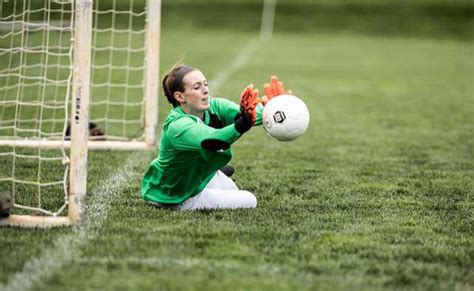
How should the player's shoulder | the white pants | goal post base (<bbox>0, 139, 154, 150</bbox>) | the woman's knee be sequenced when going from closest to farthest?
the player's shoulder < the white pants < the woman's knee < goal post base (<bbox>0, 139, 154, 150</bbox>)

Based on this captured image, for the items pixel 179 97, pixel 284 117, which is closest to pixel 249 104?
pixel 284 117

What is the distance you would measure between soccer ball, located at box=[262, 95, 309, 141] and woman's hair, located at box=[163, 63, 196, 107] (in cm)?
64

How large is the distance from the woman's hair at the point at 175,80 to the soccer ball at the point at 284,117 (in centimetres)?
64

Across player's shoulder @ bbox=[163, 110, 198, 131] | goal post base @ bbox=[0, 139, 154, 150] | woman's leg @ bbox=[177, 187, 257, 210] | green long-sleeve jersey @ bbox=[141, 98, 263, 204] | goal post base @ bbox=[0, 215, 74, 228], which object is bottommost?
goal post base @ bbox=[0, 215, 74, 228]

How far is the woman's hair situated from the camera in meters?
5.58

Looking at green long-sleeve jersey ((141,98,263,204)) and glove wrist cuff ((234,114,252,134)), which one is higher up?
glove wrist cuff ((234,114,252,134))

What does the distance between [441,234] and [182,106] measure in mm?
2005

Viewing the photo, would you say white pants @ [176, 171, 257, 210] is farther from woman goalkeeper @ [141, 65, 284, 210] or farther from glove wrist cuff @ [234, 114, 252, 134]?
glove wrist cuff @ [234, 114, 252, 134]

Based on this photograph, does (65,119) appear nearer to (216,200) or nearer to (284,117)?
(216,200)

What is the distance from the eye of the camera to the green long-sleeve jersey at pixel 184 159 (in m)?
5.37

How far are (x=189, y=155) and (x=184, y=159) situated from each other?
0.05 meters

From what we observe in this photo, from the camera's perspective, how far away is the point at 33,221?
515 centimetres

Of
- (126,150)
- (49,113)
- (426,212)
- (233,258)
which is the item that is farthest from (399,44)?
(233,258)

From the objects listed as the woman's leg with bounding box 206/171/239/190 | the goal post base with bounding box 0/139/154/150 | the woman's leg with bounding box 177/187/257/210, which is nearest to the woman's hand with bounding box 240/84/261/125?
the woman's leg with bounding box 177/187/257/210
